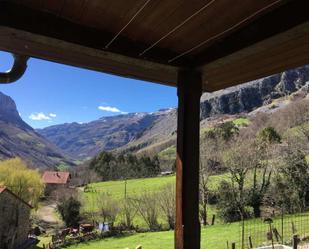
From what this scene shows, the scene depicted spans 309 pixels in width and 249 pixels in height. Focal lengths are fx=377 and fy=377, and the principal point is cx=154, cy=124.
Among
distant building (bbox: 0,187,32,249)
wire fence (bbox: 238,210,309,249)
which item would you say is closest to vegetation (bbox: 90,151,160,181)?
distant building (bbox: 0,187,32,249)

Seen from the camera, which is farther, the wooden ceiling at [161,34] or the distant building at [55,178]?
the distant building at [55,178]

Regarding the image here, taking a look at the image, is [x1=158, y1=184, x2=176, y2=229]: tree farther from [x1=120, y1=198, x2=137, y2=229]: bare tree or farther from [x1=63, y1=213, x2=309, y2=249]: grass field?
[x1=63, y1=213, x2=309, y2=249]: grass field

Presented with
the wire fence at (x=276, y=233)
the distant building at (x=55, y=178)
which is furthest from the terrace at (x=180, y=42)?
the distant building at (x=55, y=178)

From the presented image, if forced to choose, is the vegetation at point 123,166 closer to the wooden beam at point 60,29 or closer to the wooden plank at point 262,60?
the wooden plank at point 262,60

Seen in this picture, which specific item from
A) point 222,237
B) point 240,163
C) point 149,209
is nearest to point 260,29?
point 222,237

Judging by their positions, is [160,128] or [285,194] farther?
[160,128]

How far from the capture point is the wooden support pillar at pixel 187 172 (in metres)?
2.65

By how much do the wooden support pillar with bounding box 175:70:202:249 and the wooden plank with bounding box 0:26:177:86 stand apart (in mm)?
312

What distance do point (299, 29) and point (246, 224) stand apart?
18941mm

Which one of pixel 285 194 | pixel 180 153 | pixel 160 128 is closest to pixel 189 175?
pixel 180 153

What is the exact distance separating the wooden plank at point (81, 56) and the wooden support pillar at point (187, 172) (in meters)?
0.31

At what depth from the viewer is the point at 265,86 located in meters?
99.8

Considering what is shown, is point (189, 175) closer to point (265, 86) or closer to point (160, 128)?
point (265, 86)

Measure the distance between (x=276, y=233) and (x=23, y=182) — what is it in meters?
27.7
